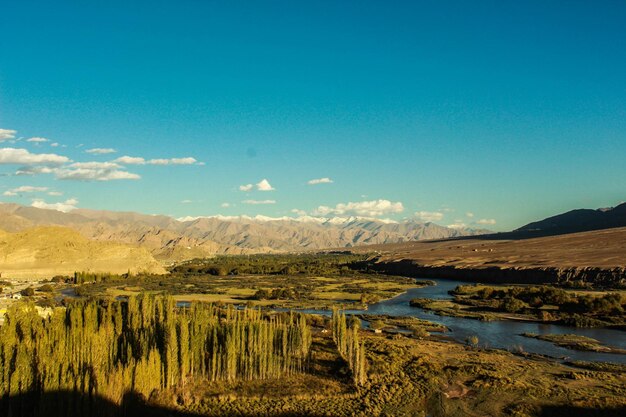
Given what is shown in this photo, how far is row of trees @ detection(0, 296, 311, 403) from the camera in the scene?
1278 inches

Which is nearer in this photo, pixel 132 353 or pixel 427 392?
pixel 427 392

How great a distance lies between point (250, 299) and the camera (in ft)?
353

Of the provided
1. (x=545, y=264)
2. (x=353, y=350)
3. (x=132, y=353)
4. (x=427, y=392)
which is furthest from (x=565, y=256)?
(x=132, y=353)

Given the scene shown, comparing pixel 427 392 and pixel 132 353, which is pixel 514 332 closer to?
pixel 427 392

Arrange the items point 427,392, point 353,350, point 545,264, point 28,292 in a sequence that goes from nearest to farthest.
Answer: point 427,392 → point 353,350 → point 28,292 → point 545,264

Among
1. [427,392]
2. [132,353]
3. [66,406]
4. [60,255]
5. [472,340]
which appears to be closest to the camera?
[66,406]

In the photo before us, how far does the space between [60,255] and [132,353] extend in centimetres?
14315

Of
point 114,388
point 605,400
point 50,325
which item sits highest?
point 50,325

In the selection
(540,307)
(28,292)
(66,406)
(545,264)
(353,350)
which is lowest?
(540,307)

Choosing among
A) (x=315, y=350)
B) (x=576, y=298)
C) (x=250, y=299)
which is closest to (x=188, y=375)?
(x=315, y=350)

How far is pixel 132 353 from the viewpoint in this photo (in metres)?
44.0

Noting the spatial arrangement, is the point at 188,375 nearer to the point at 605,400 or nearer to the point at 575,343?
the point at 605,400

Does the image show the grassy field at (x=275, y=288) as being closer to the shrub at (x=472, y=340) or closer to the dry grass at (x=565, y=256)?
the dry grass at (x=565, y=256)

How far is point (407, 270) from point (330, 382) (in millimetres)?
135937
